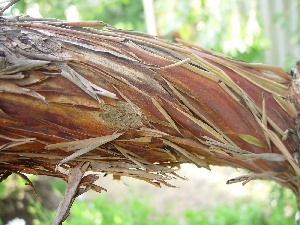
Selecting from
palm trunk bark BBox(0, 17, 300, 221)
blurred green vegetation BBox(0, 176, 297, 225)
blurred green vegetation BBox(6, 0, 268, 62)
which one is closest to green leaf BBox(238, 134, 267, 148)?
palm trunk bark BBox(0, 17, 300, 221)

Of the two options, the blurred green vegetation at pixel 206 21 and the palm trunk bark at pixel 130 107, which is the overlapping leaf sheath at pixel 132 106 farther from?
the blurred green vegetation at pixel 206 21

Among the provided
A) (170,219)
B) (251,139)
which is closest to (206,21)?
(170,219)

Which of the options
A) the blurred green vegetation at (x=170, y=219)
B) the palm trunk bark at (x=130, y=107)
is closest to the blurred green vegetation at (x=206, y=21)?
the blurred green vegetation at (x=170, y=219)

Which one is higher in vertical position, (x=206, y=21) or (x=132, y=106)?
(x=206, y=21)

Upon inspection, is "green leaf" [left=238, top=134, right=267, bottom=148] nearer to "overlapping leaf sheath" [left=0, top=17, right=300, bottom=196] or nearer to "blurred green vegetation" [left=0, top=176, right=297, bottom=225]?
"overlapping leaf sheath" [left=0, top=17, right=300, bottom=196]

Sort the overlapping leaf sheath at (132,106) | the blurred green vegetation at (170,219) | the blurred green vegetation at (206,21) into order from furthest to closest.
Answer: the blurred green vegetation at (206,21) < the blurred green vegetation at (170,219) < the overlapping leaf sheath at (132,106)

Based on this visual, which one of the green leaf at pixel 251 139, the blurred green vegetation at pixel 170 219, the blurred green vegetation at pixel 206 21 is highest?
the blurred green vegetation at pixel 206 21

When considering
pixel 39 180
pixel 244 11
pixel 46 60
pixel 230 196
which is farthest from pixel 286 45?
pixel 46 60

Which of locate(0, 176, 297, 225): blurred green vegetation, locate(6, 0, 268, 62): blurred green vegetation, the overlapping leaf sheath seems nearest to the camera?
the overlapping leaf sheath

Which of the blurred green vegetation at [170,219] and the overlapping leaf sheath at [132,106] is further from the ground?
the blurred green vegetation at [170,219]

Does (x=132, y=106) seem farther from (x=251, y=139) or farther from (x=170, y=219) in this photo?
(x=170, y=219)
